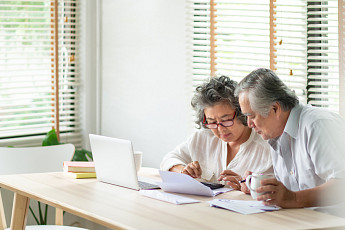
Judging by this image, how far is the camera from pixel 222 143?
3.08 meters

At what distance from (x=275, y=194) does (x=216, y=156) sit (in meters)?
0.90

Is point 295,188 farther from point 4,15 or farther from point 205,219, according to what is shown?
point 4,15

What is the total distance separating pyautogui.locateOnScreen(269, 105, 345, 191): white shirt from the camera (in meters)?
2.28

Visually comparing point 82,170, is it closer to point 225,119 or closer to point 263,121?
point 225,119

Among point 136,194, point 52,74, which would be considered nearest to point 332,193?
point 136,194

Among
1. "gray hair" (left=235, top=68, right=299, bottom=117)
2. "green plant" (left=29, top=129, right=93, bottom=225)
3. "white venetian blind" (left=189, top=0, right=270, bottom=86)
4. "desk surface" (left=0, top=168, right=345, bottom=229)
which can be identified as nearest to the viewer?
"desk surface" (left=0, top=168, right=345, bottom=229)

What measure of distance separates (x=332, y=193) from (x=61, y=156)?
6.52 ft

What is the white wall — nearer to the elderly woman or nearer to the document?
the elderly woman

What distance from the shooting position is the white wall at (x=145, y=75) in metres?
3.84

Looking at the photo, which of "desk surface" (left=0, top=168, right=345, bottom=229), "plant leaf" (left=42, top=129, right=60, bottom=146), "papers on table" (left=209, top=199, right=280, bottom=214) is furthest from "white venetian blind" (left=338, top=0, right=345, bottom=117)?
"plant leaf" (left=42, top=129, right=60, bottom=146)

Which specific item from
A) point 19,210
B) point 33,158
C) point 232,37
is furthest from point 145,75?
point 19,210

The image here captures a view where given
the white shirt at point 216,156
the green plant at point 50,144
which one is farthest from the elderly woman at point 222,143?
the green plant at point 50,144

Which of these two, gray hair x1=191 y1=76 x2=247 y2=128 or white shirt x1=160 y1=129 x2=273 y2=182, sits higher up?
gray hair x1=191 y1=76 x2=247 y2=128

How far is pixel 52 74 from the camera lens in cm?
435
